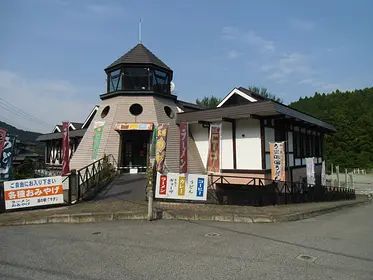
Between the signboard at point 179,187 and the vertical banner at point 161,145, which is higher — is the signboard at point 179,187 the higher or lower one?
the lower one

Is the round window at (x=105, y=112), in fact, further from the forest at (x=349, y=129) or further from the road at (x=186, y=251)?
the forest at (x=349, y=129)

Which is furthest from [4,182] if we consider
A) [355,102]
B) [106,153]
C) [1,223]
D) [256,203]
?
[355,102]

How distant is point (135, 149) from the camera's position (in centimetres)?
1802

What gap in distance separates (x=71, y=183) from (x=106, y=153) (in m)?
5.00

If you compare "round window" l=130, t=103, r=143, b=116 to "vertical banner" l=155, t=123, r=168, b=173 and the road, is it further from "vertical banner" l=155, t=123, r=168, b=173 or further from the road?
the road

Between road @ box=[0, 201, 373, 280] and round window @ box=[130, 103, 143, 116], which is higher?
round window @ box=[130, 103, 143, 116]

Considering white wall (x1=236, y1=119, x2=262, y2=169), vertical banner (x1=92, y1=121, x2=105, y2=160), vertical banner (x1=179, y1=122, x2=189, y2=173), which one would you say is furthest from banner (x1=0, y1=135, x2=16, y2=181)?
white wall (x1=236, y1=119, x2=262, y2=169)

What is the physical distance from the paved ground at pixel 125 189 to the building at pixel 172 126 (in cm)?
171

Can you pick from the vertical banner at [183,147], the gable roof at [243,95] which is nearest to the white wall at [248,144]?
the gable roof at [243,95]

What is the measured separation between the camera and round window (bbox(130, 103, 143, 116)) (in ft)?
58.4

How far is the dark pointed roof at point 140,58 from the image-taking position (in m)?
18.1

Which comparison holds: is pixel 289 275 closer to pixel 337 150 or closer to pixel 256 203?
pixel 256 203

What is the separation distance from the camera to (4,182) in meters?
9.80

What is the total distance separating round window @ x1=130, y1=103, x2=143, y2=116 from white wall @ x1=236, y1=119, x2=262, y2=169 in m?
6.43
